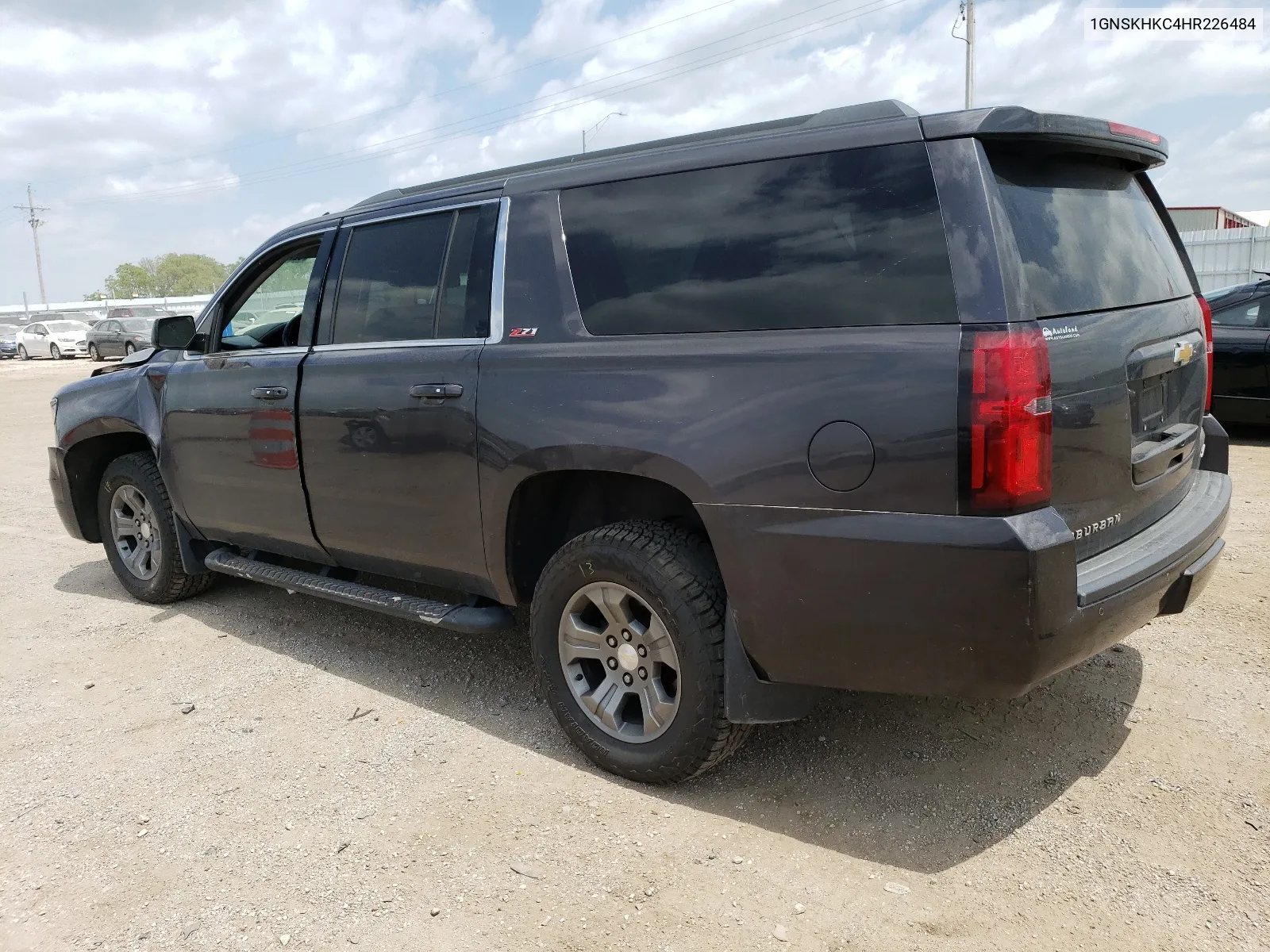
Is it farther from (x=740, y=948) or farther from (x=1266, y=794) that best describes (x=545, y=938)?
(x=1266, y=794)

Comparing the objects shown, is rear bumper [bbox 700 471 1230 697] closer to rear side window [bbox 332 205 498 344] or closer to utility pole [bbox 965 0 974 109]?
rear side window [bbox 332 205 498 344]

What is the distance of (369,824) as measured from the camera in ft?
10.1

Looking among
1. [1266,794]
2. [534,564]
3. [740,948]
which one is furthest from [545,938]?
[1266,794]

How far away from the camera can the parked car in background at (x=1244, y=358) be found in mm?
8445

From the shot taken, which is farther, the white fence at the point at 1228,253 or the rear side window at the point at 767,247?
the white fence at the point at 1228,253

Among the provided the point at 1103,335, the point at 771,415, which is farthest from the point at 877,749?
the point at 1103,335

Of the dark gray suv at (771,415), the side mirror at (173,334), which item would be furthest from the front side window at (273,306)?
the dark gray suv at (771,415)

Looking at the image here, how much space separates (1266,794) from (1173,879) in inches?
25.6

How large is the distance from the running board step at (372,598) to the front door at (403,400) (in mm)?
106

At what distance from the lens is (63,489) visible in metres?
5.61

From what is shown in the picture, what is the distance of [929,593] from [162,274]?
122696 mm

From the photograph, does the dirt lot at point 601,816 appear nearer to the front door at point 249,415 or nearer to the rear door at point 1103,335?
the front door at point 249,415

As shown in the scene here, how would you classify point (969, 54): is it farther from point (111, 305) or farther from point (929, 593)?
point (111, 305)

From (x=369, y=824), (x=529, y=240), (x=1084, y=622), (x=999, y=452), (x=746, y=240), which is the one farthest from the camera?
(x=529, y=240)
